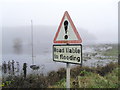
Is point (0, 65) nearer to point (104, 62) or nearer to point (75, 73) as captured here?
point (75, 73)

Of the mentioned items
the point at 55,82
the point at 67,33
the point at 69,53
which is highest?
the point at 67,33

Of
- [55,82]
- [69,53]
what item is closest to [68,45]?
[69,53]

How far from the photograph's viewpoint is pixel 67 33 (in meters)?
2.22

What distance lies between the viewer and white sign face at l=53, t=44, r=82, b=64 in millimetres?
2018

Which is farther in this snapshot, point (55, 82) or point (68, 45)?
point (55, 82)

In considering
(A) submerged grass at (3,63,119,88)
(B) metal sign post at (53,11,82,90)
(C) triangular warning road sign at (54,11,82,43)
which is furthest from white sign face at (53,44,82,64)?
(A) submerged grass at (3,63,119,88)

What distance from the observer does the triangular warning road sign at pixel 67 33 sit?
213 cm

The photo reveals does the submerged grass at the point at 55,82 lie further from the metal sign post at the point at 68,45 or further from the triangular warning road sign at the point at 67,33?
the triangular warning road sign at the point at 67,33

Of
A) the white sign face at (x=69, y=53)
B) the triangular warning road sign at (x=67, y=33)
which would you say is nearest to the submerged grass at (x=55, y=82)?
the white sign face at (x=69, y=53)

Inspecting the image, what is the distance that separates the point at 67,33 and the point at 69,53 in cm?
35

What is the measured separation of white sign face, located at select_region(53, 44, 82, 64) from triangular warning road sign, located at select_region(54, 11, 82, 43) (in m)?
0.11

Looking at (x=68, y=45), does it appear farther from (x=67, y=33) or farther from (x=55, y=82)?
(x=55, y=82)

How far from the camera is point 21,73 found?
4617mm

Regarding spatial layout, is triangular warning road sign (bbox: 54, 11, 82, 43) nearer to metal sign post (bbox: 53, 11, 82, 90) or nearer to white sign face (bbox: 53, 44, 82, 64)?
metal sign post (bbox: 53, 11, 82, 90)
